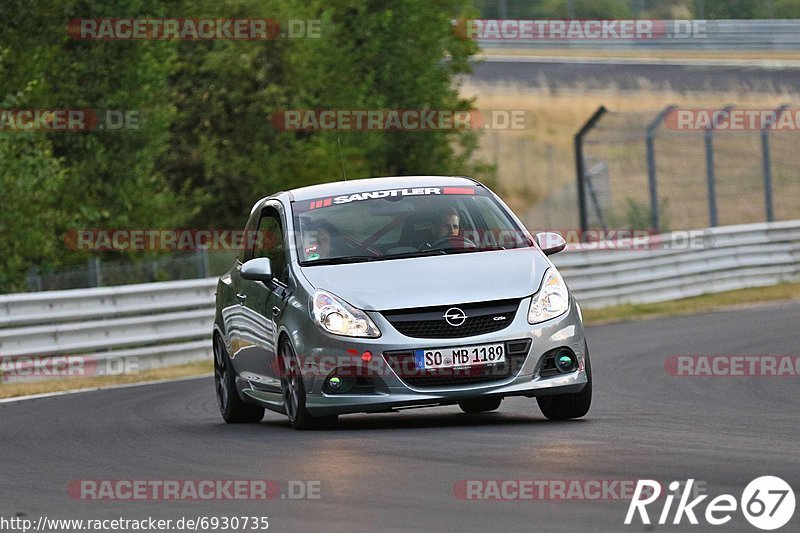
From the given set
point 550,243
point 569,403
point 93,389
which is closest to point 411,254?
point 550,243

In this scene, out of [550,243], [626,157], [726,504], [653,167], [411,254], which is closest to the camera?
[726,504]

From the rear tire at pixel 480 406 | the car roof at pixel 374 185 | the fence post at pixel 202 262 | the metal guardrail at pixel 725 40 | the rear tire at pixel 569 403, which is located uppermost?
the metal guardrail at pixel 725 40

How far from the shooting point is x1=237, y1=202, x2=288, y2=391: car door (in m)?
10.6

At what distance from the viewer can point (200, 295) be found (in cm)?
2025

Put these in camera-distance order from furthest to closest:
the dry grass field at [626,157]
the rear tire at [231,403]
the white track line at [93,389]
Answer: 1. the dry grass field at [626,157]
2. the white track line at [93,389]
3. the rear tire at [231,403]

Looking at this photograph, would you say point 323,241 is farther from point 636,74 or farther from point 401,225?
point 636,74

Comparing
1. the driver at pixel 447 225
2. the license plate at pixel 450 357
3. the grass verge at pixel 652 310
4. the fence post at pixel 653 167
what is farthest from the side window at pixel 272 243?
the fence post at pixel 653 167

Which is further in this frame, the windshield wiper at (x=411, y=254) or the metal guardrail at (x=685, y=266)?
the metal guardrail at (x=685, y=266)

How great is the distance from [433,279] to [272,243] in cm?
188

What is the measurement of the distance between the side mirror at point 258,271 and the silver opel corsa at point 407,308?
11 mm

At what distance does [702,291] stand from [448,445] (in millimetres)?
17605

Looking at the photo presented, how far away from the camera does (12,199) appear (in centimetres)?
2294

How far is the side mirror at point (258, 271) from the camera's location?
10.6m

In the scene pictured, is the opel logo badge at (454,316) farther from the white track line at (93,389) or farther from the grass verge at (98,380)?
the grass verge at (98,380)
